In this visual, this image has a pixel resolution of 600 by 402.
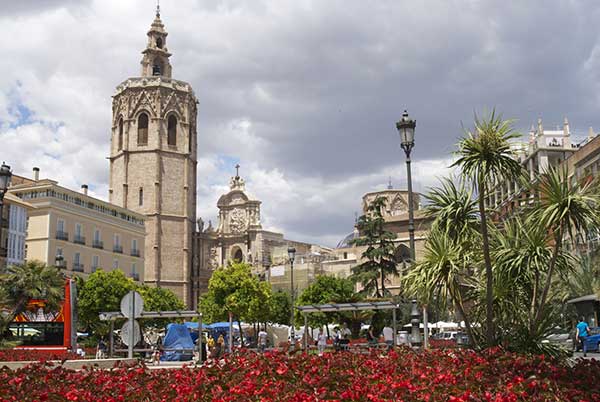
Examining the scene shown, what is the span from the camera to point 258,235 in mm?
82188

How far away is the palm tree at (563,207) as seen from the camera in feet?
35.3

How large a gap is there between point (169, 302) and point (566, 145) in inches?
1511

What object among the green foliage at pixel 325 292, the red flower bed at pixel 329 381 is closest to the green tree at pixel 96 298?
the green foliage at pixel 325 292

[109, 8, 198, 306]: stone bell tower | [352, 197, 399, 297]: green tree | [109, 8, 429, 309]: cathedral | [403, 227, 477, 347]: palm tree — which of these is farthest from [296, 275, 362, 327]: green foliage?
[403, 227, 477, 347]: palm tree

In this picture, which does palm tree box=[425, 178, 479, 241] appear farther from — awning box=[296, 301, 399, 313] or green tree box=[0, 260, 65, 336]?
green tree box=[0, 260, 65, 336]

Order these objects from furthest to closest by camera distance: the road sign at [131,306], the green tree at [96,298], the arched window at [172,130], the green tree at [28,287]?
the arched window at [172,130] → the green tree at [96,298] → the green tree at [28,287] → the road sign at [131,306]

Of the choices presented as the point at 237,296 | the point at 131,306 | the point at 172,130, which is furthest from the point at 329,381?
the point at 172,130

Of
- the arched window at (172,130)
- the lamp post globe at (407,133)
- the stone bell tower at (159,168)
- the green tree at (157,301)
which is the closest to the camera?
the lamp post globe at (407,133)

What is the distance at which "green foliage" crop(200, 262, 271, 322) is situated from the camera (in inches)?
1821

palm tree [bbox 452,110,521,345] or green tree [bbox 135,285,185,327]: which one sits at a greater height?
palm tree [bbox 452,110,521,345]

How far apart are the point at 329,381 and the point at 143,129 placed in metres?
72.0

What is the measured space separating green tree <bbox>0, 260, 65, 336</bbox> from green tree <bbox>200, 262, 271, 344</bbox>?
18.5 m

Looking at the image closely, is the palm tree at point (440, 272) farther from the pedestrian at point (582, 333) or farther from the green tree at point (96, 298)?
the green tree at point (96, 298)

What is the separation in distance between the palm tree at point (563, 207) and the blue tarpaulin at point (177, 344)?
65.3 feet
